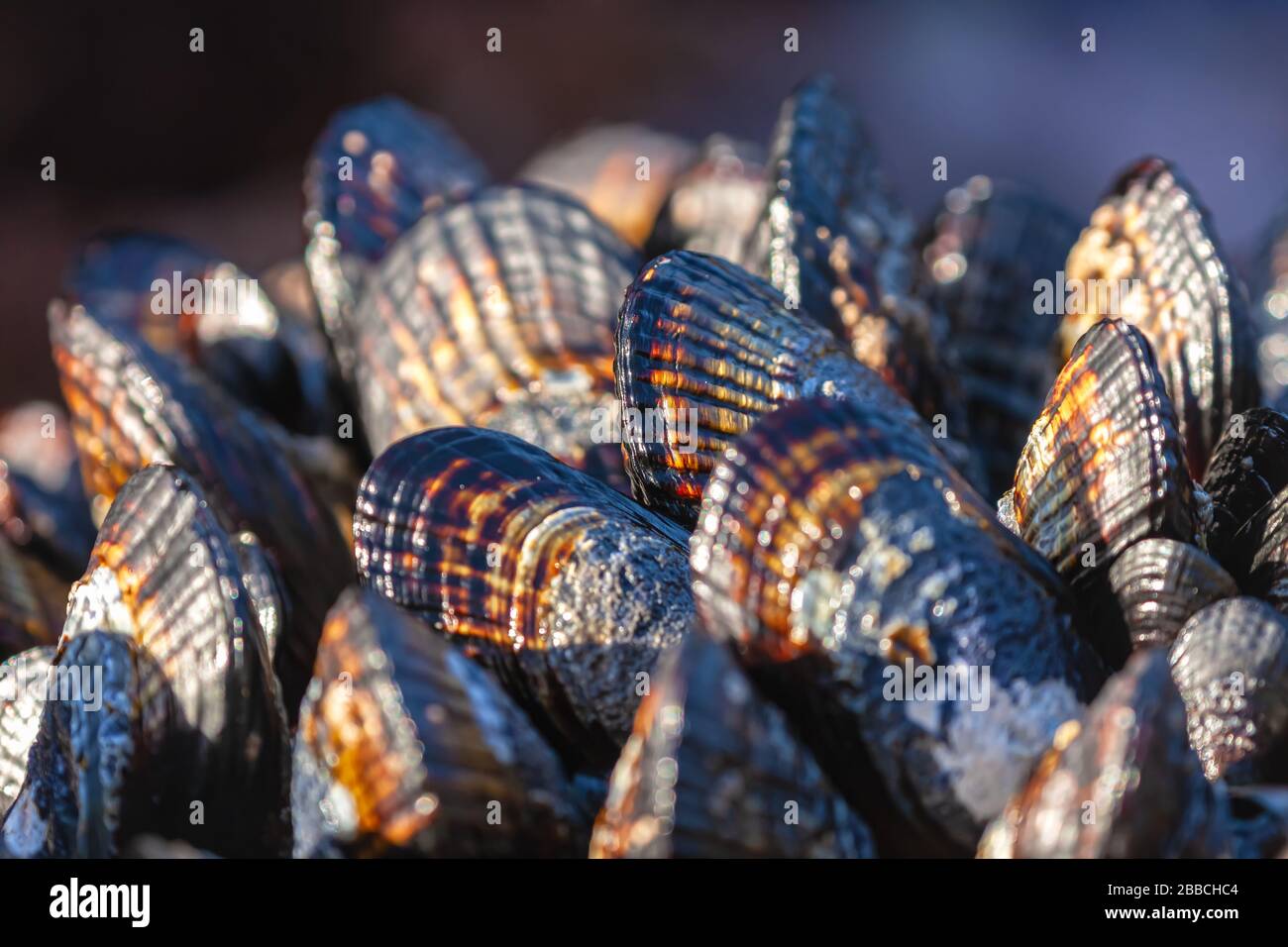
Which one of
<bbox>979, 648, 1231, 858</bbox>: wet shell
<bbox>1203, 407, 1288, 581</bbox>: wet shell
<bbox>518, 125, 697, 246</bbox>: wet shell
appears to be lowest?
<bbox>979, 648, 1231, 858</bbox>: wet shell

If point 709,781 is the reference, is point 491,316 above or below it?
above

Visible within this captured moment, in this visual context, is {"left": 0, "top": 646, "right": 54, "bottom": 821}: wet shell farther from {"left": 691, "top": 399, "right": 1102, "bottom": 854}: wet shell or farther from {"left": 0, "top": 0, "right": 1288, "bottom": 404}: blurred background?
{"left": 0, "top": 0, "right": 1288, "bottom": 404}: blurred background

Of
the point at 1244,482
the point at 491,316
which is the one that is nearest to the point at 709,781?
the point at 1244,482

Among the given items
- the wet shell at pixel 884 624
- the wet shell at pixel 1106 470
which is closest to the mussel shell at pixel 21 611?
the wet shell at pixel 884 624

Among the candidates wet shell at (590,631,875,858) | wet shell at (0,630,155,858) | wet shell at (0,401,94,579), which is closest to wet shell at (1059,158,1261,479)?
wet shell at (590,631,875,858)

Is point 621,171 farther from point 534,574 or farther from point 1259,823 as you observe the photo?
point 1259,823

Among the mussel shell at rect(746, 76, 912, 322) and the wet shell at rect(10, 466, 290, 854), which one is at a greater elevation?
the mussel shell at rect(746, 76, 912, 322)
